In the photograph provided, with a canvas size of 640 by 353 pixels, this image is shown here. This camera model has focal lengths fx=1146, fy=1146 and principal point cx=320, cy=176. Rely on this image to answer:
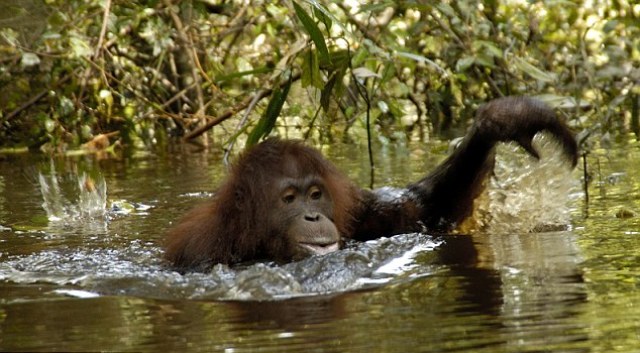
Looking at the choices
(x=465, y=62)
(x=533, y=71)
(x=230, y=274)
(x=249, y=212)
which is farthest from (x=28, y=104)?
(x=230, y=274)

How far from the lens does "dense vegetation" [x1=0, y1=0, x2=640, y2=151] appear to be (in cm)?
766

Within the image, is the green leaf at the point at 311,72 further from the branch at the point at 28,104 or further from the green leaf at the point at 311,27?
the branch at the point at 28,104

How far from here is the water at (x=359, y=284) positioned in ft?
11.5

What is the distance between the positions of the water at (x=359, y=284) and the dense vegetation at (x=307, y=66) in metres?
0.92

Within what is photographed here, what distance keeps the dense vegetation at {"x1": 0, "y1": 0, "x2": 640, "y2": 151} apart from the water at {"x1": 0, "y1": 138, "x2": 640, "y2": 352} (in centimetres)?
92

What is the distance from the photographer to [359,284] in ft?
15.1

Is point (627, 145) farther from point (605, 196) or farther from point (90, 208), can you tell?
point (90, 208)

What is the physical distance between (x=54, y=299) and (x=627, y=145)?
20.4 ft

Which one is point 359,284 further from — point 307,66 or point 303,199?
point 307,66

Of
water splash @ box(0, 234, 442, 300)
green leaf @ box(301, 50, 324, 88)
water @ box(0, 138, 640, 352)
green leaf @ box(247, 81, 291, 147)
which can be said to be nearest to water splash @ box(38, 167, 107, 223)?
water @ box(0, 138, 640, 352)

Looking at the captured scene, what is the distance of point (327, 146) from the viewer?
1116 cm

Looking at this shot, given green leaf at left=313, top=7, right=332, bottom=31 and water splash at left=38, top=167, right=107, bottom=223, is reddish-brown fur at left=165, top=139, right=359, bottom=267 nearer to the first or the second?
green leaf at left=313, top=7, right=332, bottom=31

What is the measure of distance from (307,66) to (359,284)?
239 cm

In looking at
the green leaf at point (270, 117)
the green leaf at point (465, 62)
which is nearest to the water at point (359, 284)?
the green leaf at point (270, 117)
